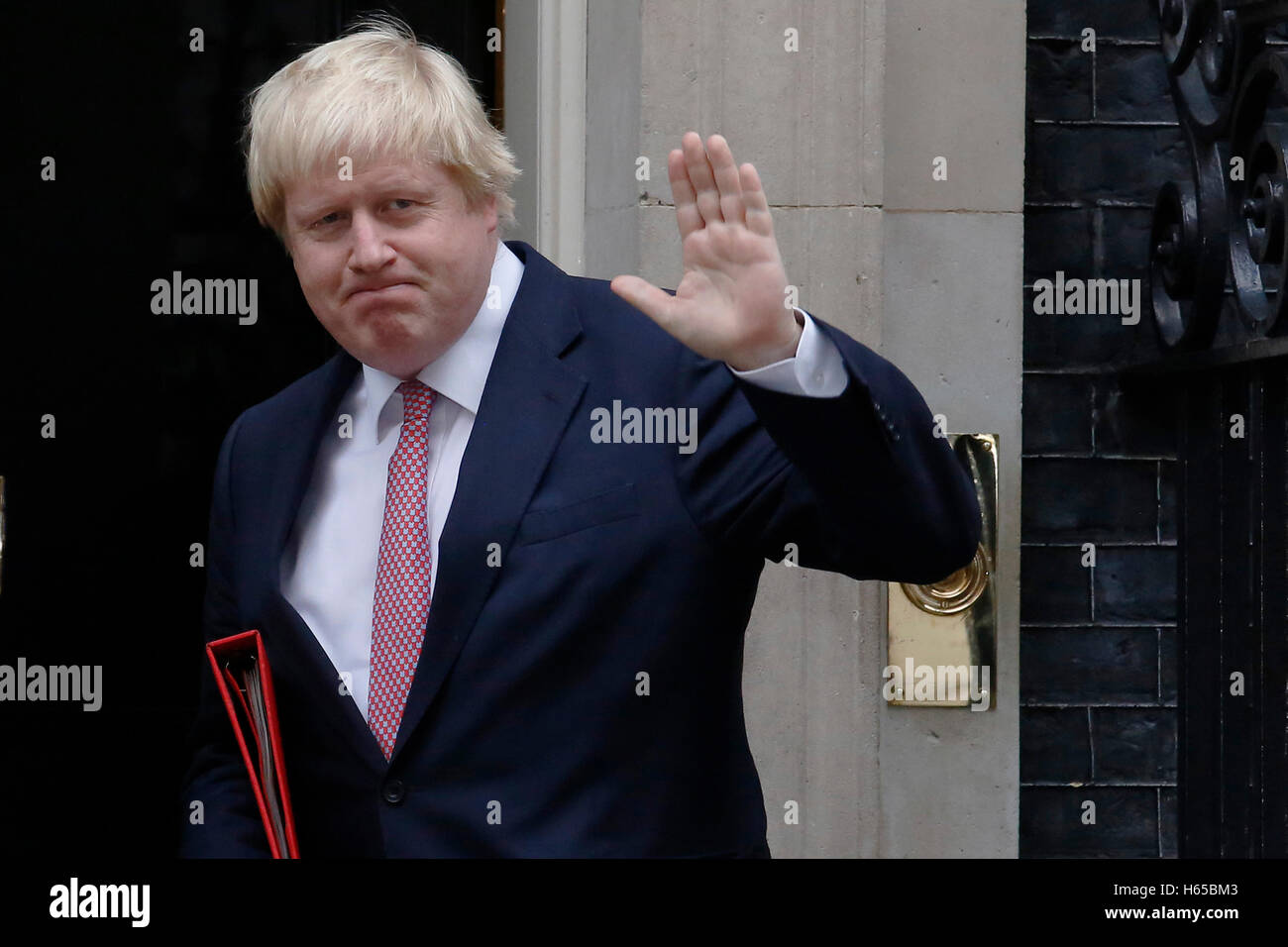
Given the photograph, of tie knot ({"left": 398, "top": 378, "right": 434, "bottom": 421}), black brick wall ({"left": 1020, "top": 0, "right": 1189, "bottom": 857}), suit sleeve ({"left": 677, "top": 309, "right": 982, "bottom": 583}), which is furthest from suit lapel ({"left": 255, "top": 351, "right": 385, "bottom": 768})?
black brick wall ({"left": 1020, "top": 0, "right": 1189, "bottom": 857})

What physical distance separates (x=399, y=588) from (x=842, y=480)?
728 millimetres

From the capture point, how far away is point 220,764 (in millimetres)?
2633

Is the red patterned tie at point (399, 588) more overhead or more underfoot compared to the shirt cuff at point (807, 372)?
more underfoot

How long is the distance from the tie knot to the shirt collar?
0.01m

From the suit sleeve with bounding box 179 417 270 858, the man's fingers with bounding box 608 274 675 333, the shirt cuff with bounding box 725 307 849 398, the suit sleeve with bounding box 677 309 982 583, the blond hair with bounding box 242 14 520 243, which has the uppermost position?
the blond hair with bounding box 242 14 520 243

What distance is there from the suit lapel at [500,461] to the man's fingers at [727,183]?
20.4 inches

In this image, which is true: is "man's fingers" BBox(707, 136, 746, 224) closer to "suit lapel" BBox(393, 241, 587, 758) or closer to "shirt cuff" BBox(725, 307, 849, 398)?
"shirt cuff" BBox(725, 307, 849, 398)

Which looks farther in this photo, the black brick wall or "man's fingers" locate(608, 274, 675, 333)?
the black brick wall

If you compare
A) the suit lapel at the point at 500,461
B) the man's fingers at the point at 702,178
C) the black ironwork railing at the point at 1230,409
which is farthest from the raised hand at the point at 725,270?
the black ironwork railing at the point at 1230,409

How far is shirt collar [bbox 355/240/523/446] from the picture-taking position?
2.38 m

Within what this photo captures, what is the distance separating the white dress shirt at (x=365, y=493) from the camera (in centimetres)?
234

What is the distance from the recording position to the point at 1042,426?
4.32 m

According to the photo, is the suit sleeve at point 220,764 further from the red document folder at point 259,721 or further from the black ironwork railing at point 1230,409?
the black ironwork railing at point 1230,409
